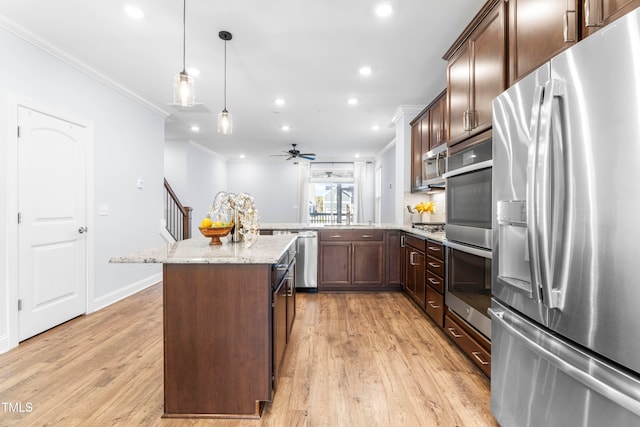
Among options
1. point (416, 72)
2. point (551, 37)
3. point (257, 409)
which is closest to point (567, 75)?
point (551, 37)

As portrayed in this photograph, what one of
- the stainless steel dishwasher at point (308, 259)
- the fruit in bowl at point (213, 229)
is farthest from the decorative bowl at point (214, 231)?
the stainless steel dishwasher at point (308, 259)

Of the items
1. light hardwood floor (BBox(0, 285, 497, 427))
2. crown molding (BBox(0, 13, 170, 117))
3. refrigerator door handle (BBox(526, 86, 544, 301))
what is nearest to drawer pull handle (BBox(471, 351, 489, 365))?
light hardwood floor (BBox(0, 285, 497, 427))

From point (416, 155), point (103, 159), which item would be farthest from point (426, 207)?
point (103, 159)

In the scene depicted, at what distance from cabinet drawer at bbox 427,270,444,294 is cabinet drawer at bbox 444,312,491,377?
0.24 meters

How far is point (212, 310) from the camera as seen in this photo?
1.68m

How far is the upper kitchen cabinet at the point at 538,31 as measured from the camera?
4.39 ft

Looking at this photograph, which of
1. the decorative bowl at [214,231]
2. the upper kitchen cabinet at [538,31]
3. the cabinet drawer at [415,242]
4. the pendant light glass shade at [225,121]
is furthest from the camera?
the cabinet drawer at [415,242]

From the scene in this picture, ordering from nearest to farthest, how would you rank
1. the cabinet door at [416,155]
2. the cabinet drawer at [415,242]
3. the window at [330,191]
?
the cabinet drawer at [415,242]
the cabinet door at [416,155]
the window at [330,191]

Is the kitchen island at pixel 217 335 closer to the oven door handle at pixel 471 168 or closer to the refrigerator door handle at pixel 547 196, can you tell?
the refrigerator door handle at pixel 547 196

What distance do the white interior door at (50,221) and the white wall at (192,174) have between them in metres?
3.58

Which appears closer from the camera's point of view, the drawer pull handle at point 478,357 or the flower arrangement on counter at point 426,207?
the drawer pull handle at point 478,357

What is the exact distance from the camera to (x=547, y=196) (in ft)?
3.75

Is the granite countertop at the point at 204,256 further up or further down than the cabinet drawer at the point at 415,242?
further up

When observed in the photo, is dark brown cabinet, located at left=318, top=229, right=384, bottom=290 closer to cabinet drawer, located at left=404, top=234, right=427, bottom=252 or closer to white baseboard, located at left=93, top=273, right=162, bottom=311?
cabinet drawer, located at left=404, top=234, right=427, bottom=252
